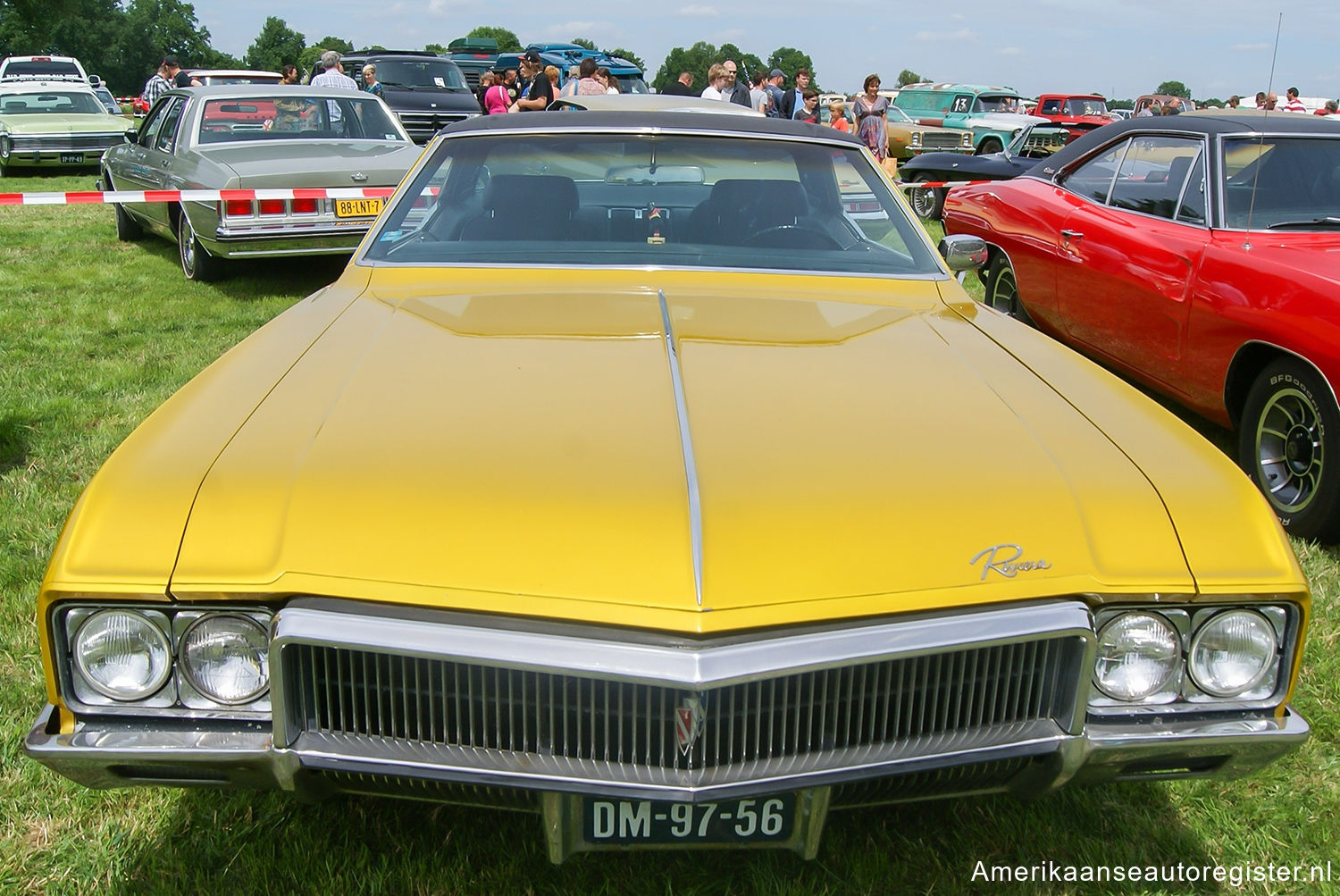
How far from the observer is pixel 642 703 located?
1605 millimetres

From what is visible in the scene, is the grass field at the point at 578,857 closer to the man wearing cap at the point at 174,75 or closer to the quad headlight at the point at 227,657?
the quad headlight at the point at 227,657

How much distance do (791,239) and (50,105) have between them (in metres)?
15.8

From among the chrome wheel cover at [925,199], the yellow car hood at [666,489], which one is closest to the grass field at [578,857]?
the yellow car hood at [666,489]

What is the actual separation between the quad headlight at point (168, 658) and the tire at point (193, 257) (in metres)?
6.42

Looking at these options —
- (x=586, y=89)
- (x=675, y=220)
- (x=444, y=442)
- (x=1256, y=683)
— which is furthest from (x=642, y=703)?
(x=586, y=89)

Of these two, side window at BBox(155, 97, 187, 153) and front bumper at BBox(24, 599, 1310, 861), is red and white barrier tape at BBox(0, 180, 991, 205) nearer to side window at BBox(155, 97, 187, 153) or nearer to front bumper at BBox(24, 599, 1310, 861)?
side window at BBox(155, 97, 187, 153)

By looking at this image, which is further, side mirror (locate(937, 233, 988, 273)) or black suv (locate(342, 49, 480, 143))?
black suv (locate(342, 49, 480, 143))

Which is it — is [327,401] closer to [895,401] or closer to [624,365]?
[624,365]

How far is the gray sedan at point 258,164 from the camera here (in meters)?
6.94

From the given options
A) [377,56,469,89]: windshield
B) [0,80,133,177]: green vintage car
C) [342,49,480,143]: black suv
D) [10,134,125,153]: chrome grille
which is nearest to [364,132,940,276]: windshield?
[342,49,480,143]: black suv

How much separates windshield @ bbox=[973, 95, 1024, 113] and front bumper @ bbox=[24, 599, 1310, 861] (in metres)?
22.5

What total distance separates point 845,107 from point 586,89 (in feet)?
18.4

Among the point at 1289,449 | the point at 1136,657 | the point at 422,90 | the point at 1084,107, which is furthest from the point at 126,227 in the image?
the point at 1084,107

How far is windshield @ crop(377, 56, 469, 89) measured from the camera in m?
15.9
